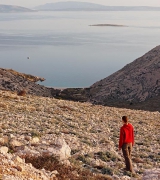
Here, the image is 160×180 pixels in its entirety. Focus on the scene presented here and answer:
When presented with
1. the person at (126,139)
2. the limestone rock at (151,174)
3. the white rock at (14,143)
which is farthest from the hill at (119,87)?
the white rock at (14,143)

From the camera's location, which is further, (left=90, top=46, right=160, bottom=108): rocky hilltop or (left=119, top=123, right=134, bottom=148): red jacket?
(left=90, top=46, right=160, bottom=108): rocky hilltop

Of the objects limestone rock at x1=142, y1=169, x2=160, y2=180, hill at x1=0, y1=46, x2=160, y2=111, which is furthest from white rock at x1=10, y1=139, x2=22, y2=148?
hill at x1=0, y1=46, x2=160, y2=111

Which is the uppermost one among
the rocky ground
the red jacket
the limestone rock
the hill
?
the hill

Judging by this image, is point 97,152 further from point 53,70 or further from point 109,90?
point 53,70

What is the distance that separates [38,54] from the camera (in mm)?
162000

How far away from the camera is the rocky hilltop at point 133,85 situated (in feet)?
235

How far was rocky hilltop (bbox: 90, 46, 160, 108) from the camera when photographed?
235ft

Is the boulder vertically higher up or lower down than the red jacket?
lower down

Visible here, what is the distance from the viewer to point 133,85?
79.7 metres

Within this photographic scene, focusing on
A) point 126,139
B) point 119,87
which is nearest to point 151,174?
point 126,139

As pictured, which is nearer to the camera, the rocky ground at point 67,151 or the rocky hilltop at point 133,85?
the rocky ground at point 67,151

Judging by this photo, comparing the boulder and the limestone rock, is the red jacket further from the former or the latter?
the boulder

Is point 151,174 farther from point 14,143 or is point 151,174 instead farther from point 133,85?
point 133,85

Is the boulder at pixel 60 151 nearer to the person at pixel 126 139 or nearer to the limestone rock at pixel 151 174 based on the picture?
the person at pixel 126 139
